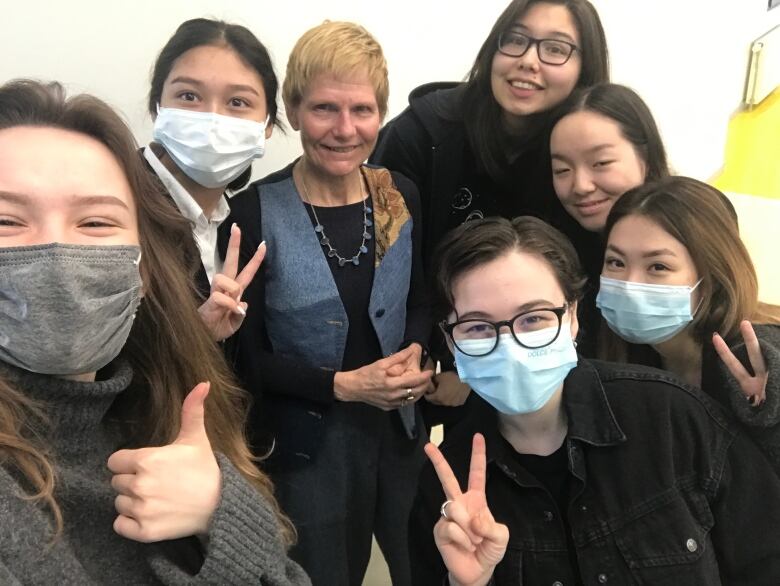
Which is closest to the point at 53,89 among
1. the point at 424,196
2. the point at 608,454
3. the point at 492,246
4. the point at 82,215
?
the point at 82,215

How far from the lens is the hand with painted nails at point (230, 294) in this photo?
135cm

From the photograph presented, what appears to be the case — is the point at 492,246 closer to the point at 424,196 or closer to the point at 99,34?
the point at 424,196

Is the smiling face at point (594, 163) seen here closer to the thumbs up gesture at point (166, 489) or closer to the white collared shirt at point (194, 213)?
the white collared shirt at point (194, 213)

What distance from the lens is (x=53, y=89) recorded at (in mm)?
1074

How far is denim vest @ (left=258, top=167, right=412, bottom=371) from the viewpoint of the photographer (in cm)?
155

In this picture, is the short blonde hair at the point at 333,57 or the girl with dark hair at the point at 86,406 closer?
the girl with dark hair at the point at 86,406

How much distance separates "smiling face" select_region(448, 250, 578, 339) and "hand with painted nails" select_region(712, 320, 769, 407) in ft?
1.09

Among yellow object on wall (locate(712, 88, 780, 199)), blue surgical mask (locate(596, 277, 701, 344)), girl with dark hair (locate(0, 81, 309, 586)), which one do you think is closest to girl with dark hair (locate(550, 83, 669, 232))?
blue surgical mask (locate(596, 277, 701, 344))

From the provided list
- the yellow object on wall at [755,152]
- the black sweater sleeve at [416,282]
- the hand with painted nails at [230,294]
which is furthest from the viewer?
the yellow object on wall at [755,152]

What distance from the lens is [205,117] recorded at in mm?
1521

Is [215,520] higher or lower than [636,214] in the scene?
lower

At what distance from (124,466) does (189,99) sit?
0.99 meters

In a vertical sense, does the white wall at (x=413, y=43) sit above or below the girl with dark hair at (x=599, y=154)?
above

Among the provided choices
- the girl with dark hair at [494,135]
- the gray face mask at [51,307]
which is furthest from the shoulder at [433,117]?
the gray face mask at [51,307]
